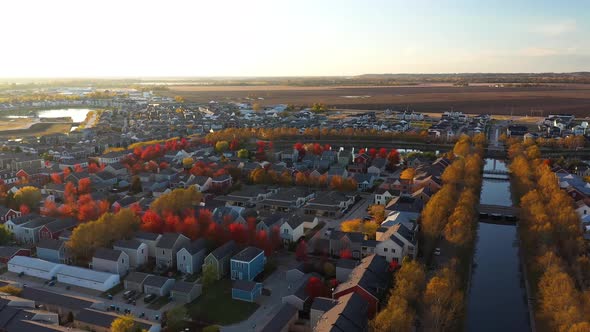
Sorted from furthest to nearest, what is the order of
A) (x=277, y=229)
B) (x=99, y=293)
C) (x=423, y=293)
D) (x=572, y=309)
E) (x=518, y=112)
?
1. (x=518, y=112)
2. (x=277, y=229)
3. (x=99, y=293)
4. (x=423, y=293)
5. (x=572, y=309)

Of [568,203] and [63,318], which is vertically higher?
[568,203]

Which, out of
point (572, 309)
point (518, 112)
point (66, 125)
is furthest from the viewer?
point (518, 112)

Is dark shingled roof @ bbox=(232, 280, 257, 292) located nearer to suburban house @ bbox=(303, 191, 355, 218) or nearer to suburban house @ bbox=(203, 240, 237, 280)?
suburban house @ bbox=(203, 240, 237, 280)

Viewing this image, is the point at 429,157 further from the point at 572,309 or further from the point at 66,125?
the point at 66,125

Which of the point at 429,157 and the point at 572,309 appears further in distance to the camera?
the point at 429,157

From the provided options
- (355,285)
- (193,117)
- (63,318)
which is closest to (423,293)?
(355,285)

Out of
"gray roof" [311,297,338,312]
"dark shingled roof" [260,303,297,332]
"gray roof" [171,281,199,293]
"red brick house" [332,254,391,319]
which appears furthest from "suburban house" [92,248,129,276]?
"red brick house" [332,254,391,319]

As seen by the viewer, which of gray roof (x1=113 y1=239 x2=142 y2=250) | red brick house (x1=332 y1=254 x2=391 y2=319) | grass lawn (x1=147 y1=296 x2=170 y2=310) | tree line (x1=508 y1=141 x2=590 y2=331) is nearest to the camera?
tree line (x1=508 y1=141 x2=590 y2=331)

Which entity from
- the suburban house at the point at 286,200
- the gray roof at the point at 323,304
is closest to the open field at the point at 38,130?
the suburban house at the point at 286,200
